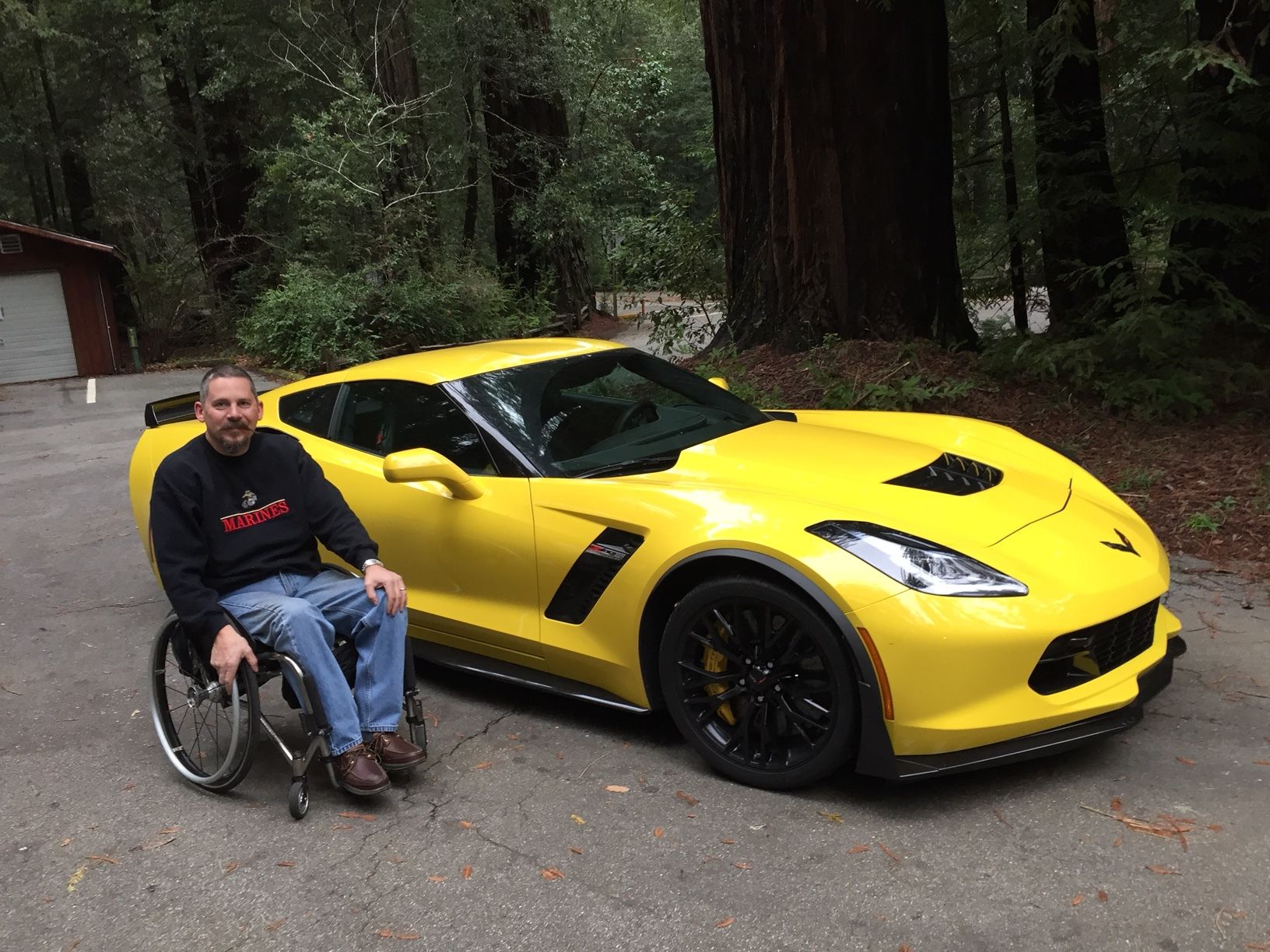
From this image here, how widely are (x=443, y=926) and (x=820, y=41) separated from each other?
780 cm

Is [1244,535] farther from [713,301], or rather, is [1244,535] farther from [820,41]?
[713,301]

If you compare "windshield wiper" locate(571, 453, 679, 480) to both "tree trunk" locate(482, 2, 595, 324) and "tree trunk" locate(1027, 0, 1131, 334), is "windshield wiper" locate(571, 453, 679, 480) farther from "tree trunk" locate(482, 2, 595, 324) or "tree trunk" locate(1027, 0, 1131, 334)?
"tree trunk" locate(482, 2, 595, 324)

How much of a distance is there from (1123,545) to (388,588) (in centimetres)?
253

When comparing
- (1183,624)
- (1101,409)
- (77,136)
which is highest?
(77,136)

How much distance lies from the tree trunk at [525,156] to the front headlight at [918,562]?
19000 millimetres

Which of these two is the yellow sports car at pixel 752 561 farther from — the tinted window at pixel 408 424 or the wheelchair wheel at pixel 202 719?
the wheelchair wheel at pixel 202 719

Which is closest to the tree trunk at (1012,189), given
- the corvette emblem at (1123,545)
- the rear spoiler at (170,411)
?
the corvette emblem at (1123,545)

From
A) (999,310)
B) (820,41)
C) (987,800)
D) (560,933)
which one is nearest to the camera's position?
(560,933)

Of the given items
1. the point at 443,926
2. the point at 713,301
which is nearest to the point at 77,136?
the point at 713,301

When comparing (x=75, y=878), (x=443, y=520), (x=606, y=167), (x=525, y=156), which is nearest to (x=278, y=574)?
(x=443, y=520)

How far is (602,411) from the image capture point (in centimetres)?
433

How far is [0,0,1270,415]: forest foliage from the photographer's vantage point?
7.82m

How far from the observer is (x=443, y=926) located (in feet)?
9.00

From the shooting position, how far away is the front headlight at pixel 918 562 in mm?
3037
